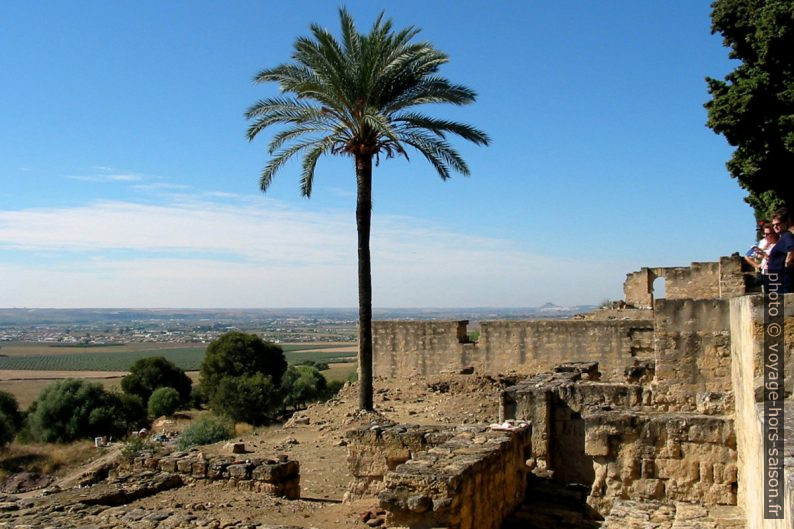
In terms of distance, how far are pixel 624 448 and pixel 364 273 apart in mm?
7575

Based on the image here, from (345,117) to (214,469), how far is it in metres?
7.53

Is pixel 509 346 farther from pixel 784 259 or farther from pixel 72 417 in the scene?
pixel 72 417

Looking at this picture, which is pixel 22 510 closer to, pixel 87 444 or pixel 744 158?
pixel 744 158

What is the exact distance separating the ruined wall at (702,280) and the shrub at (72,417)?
25373mm

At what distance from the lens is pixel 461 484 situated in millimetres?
6676

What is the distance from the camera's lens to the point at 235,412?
33656mm

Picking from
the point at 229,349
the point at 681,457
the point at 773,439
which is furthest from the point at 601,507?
the point at 229,349

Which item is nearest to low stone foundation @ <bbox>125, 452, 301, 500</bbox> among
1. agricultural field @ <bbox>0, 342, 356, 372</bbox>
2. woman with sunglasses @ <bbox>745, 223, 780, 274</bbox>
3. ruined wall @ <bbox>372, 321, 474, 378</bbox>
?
woman with sunglasses @ <bbox>745, 223, 780, 274</bbox>

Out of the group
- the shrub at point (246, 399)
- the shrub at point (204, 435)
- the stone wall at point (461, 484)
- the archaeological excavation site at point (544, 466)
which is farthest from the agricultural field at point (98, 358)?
the stone wall at point (461, 484)

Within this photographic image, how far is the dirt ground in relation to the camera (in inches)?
312

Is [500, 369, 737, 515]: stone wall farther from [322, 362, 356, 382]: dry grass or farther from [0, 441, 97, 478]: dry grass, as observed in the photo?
[322, 362, 356, 382]: dry grass

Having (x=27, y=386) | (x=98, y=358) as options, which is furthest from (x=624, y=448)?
(x=98, y=358)

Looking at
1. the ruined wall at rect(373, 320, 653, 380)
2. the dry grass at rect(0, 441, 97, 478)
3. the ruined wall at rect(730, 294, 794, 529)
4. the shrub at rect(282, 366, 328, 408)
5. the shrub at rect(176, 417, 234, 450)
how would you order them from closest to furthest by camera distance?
the ruined wall at rect(730, 294, 794, 529) → the ruined wall at rect(373, 320, 653, 380) → the shrub at rect(176, 417, 234, 450) → the dry grass at rect(0, 441, 97, 478) → the shrub at rect(282, 366, 328, 408)

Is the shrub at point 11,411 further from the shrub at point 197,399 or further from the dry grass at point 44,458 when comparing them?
the shrub at point 197,399
